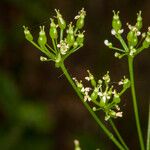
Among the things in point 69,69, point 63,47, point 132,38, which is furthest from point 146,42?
point 69,69

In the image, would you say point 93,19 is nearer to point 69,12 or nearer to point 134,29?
point 69,12

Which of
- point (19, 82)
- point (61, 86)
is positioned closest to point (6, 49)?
point (19, 82)

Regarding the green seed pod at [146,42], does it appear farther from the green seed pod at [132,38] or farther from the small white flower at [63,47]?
the small white flower at [63,47]

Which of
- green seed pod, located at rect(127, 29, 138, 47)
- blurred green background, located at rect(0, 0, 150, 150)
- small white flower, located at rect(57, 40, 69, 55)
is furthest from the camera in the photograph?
blurred green background, located at rect(0, 0, 150, 150)

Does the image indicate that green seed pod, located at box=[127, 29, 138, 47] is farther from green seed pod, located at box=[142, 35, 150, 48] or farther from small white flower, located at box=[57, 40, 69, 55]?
small white flower, located at box=[57, 40, 69, 55]

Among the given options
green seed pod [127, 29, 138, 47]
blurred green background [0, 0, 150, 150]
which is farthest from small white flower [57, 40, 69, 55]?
blurred green background [0, 0, 150, 150]

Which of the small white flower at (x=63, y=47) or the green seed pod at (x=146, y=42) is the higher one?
the small white flower at (x=63, y=47)

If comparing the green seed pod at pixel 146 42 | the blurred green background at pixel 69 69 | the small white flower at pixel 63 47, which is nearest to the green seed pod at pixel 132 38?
the green seed pod at pixel 146 42

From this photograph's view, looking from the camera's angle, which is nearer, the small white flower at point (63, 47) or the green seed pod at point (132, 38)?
the small white flower at point (63, 47)

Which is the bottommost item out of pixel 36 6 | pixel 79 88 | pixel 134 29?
pixel 79 88
